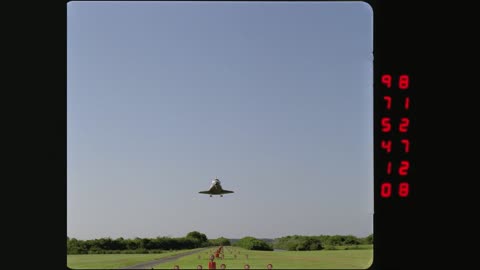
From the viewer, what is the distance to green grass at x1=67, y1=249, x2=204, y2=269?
11.3 meters
